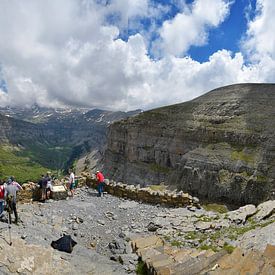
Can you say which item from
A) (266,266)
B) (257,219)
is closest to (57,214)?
(257,219)

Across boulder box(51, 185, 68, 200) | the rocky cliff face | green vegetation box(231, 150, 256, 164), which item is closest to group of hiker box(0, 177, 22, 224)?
boulder box(51, 185, 68, 200)

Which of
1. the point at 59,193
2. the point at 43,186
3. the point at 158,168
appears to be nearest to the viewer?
the point at 43,186

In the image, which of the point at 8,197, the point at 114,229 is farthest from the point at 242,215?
the point at 8,197

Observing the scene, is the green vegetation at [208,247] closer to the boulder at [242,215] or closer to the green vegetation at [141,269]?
the green vegetation at [141,269]

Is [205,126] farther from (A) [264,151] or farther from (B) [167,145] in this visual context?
(A) [264,151]

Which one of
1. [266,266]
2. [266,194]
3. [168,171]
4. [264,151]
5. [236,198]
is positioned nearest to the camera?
[266,266]

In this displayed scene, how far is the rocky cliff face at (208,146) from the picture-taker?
77688mm

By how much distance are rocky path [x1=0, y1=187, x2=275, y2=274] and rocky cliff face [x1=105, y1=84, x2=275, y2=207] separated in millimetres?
55594

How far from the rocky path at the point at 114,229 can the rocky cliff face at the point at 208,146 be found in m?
55.6

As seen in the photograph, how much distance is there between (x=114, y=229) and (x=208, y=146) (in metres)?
79.8

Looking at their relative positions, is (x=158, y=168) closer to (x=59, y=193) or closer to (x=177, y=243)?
(x=59, y=193)

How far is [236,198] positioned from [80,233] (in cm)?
6474

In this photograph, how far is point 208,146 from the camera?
310ft

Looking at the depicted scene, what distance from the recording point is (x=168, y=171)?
110625mm
